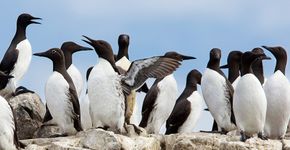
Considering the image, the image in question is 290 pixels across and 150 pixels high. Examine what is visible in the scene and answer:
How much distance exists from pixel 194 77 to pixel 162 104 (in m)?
0.97

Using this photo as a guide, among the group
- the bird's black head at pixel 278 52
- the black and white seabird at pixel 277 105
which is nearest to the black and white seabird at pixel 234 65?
the bird's black head at pixel 278 52

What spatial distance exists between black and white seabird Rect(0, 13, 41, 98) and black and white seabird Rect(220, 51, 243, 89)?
12.5 ft

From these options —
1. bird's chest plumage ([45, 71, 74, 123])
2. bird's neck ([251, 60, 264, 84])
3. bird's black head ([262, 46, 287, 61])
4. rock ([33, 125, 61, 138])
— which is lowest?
rock ([33, 125, 61, 138])

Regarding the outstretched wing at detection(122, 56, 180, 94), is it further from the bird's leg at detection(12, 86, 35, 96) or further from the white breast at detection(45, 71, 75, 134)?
the bird's leg at detection(12, 86, 35, 96)

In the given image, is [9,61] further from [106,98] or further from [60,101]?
[106,98]

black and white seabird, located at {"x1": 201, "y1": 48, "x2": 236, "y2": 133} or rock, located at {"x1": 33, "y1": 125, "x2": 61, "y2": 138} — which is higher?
black and white seabird, located at {"x1": 201, "y1": 48, "x2": 236, "y2": 133}

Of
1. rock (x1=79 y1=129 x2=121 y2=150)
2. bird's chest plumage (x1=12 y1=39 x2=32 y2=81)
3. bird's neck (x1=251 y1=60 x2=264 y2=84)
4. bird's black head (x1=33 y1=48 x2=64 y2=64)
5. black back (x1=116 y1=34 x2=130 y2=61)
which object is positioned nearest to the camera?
rock (x1=79 y1=129 x2=121 y2=150)

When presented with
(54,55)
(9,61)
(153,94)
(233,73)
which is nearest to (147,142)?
(54,55)

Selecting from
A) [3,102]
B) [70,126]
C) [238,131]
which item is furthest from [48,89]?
[238,131]

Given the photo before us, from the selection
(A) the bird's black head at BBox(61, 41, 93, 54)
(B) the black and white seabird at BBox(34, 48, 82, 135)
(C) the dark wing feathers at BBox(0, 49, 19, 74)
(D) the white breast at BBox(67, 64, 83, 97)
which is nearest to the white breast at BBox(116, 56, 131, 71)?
(A) the bird's black head at BBox(61, 41, 93, 54)

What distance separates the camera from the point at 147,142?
53.9ft

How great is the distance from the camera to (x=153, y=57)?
16938 mm

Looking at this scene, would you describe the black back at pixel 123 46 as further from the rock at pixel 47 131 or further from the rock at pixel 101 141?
the rock at pixel 101 141

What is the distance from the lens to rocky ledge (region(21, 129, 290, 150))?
51.3ft
